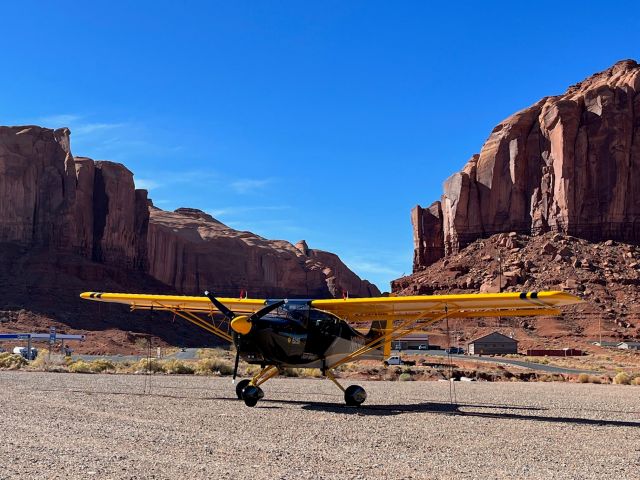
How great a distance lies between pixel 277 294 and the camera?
634ft

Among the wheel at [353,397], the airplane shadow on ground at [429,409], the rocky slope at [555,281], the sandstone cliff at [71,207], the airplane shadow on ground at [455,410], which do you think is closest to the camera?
the airplane shadow on ground at [455,410]

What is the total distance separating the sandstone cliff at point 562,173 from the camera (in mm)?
124875

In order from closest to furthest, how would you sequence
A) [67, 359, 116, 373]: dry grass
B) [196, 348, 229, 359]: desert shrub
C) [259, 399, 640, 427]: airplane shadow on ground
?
[259, 399, 640, 427]: airplane shadow on ground → [67, 359, 116, 373]: dry grass → [196, 348, 229, 359]: desert shrub

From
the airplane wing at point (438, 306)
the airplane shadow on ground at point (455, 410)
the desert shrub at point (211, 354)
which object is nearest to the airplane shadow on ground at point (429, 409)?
the airplane shadow on ground at point (455, 410)

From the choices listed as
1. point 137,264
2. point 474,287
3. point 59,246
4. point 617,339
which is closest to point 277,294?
point 137,264

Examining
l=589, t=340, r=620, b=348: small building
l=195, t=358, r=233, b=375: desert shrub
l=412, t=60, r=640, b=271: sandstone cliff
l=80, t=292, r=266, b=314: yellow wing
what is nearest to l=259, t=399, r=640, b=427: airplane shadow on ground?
l=80, t=292, r=266, b=314: yellow wing

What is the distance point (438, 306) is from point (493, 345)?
70.9 metres

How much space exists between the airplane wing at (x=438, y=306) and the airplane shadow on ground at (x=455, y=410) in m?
2.80

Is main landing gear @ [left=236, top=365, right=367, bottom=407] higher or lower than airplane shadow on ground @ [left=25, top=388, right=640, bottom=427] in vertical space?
higher

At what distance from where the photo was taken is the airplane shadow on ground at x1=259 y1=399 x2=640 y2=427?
59.9ft

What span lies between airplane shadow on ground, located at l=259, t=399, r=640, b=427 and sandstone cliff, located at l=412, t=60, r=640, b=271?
10837 cm

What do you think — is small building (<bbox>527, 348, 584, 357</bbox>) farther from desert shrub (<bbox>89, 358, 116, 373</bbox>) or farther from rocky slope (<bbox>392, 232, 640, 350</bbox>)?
desert shrub (<bbox>89, 358, 116, 373</bbox>)

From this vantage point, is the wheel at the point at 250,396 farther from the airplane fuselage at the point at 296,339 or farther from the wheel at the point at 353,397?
the wheel at the point at 353,397

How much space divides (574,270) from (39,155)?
312ft
